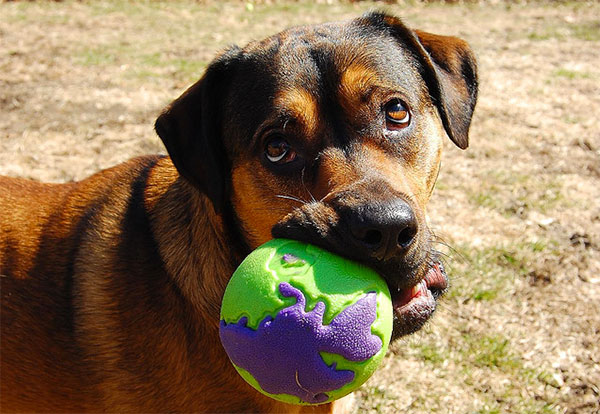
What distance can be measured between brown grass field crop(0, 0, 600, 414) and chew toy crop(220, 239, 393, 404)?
3.50ft

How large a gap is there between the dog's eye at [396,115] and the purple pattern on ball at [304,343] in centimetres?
107

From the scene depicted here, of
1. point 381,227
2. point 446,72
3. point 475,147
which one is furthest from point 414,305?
point 475,147

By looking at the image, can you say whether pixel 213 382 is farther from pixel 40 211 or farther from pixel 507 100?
pixel 507 100

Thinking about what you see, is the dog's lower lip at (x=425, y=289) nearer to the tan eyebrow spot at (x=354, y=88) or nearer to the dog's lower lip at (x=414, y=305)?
the dog's lower lip at (x=414, y=305)

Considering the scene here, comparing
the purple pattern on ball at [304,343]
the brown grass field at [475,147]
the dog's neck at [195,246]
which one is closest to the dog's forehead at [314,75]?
the dog's neck at [195,246]

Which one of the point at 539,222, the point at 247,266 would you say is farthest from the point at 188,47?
the point at 247,266

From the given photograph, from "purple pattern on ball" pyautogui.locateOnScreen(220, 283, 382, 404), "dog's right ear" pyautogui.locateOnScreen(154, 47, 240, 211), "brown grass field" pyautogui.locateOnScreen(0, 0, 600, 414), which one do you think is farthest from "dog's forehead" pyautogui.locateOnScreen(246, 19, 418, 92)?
"brown grass field" pyautogui.locateOnScreen(0, 0, 600, 414)

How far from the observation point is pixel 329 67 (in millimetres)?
3305

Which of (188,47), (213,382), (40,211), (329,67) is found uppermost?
(329,67)

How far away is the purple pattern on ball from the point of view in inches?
97.3

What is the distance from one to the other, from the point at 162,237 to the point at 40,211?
0.84 meters

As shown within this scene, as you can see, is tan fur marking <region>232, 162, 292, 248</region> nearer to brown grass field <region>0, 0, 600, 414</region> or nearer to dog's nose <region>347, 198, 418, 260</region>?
dog's nose <region>347, 198, 418, 260</region>

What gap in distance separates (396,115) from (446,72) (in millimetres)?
627

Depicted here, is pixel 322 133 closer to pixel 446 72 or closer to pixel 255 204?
pixel 255 204
